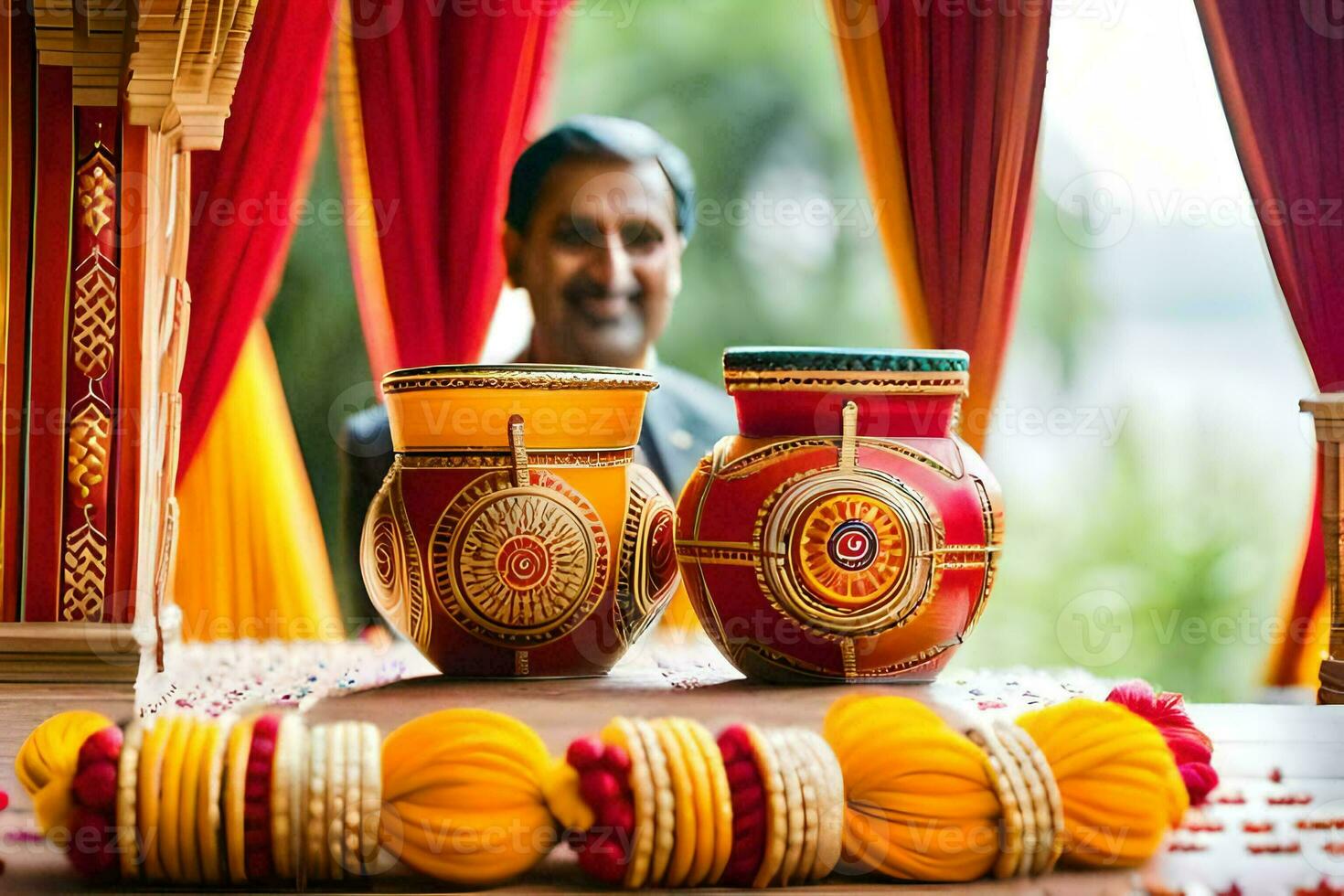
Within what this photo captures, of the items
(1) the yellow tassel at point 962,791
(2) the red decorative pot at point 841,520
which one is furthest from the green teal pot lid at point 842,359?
(1) the yellow tassel at point 962,791

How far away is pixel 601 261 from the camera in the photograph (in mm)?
3332

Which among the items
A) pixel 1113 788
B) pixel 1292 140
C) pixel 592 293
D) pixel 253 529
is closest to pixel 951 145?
pixel 1292 140

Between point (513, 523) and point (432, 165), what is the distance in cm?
213

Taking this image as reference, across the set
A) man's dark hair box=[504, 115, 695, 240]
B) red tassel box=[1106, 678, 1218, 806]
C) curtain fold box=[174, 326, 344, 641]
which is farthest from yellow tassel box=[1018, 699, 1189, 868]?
curtain fold box=[174, 326, 344, 641]

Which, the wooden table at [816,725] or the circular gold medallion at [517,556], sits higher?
the circular gold medallion at [517,556]

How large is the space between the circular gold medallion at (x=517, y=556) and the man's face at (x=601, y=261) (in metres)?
1.84

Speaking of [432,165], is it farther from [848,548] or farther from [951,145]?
[848,548]

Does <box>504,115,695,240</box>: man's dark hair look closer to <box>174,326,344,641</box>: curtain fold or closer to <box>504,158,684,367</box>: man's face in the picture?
<box>504,158,684,367</box>: man's face

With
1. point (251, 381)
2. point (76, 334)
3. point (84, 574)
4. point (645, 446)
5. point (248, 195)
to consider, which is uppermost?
point (248, 195)

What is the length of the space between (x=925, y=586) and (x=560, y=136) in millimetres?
2209

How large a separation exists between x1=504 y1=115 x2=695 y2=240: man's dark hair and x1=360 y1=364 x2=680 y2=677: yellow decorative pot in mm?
1891

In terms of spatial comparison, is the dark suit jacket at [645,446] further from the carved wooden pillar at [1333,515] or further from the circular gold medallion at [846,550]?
the circular gold medallion at [846,550]

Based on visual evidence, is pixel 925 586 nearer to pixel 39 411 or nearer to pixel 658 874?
pixel 658 874

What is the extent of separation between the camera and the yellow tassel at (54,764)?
0.99 metres
